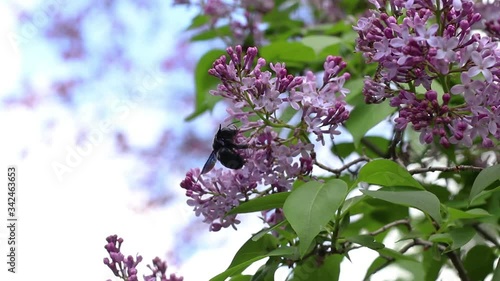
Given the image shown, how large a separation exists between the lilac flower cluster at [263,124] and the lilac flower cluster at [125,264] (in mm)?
114

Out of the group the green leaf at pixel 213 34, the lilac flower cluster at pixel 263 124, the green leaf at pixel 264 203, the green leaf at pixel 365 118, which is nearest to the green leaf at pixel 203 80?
the green leaf at pixel 213 34

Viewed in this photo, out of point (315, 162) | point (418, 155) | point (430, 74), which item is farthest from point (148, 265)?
point (418, 155)

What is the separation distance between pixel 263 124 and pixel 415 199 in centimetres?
30

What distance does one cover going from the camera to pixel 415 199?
1060mm

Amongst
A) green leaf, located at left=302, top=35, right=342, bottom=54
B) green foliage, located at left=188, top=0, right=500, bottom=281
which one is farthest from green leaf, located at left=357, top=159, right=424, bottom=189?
Answer: green leaf, located at left=302, top=35, right=342, bottom=54

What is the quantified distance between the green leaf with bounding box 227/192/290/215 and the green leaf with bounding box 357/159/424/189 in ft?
0.42

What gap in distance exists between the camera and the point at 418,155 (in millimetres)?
1708

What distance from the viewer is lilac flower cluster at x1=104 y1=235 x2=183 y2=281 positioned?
126 centimetres

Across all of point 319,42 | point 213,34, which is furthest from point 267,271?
point 213,34

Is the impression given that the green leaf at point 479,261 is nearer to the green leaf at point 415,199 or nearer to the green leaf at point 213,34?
the green leaf at point 415,199

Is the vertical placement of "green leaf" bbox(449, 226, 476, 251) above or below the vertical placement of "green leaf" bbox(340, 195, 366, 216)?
below

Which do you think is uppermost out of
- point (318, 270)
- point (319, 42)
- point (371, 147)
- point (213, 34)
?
point (213, 34)

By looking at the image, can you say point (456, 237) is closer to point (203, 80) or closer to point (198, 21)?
point (203, 80)

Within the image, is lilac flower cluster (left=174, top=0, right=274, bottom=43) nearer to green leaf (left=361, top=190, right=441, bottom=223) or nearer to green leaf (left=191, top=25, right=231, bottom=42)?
green leaf (left=191, top=25, right=231, bottom=42)
